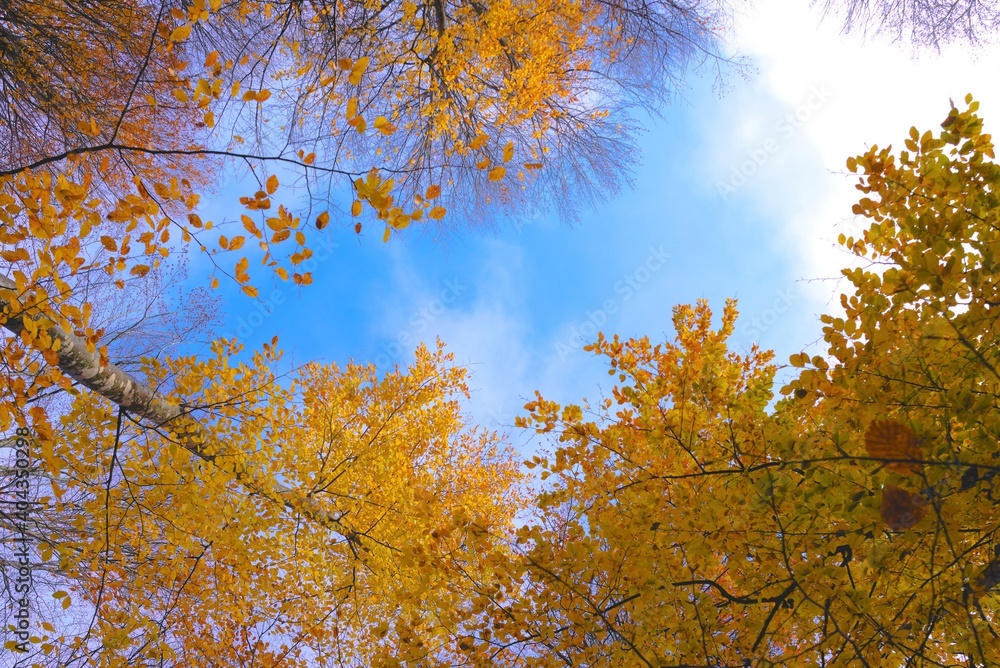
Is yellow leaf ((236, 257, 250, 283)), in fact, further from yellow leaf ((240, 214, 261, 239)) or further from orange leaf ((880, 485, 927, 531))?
orange leaf ((880, 485, 927, 531))

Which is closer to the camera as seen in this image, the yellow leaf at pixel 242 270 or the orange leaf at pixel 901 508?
the orange leaf at pixel 901 508

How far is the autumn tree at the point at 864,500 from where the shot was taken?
2225 mm

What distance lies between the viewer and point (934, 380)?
2.36 m

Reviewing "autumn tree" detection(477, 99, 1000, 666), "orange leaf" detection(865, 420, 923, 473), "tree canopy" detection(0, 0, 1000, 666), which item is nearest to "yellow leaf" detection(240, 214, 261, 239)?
"tree canopy" detection(0, 0, 1000, 666)

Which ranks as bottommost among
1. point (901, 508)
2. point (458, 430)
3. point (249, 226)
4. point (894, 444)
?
point (901, 508)

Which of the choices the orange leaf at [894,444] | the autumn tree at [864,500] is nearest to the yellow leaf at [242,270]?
the autumn tree at [864,500]

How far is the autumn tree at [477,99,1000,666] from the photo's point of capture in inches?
87.6

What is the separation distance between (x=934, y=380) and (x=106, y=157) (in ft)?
29.7

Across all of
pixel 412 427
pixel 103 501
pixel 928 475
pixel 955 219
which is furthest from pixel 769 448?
pixel 412 427

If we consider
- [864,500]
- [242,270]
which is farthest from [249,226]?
[864,500]

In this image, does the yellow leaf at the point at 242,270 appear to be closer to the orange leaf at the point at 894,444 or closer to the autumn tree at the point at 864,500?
the autumn tree at the point at 864,500

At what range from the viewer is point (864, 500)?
2080 mm

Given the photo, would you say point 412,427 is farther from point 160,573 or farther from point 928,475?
point 928,475

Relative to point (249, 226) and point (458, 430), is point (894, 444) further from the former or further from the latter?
point (458, 430)
